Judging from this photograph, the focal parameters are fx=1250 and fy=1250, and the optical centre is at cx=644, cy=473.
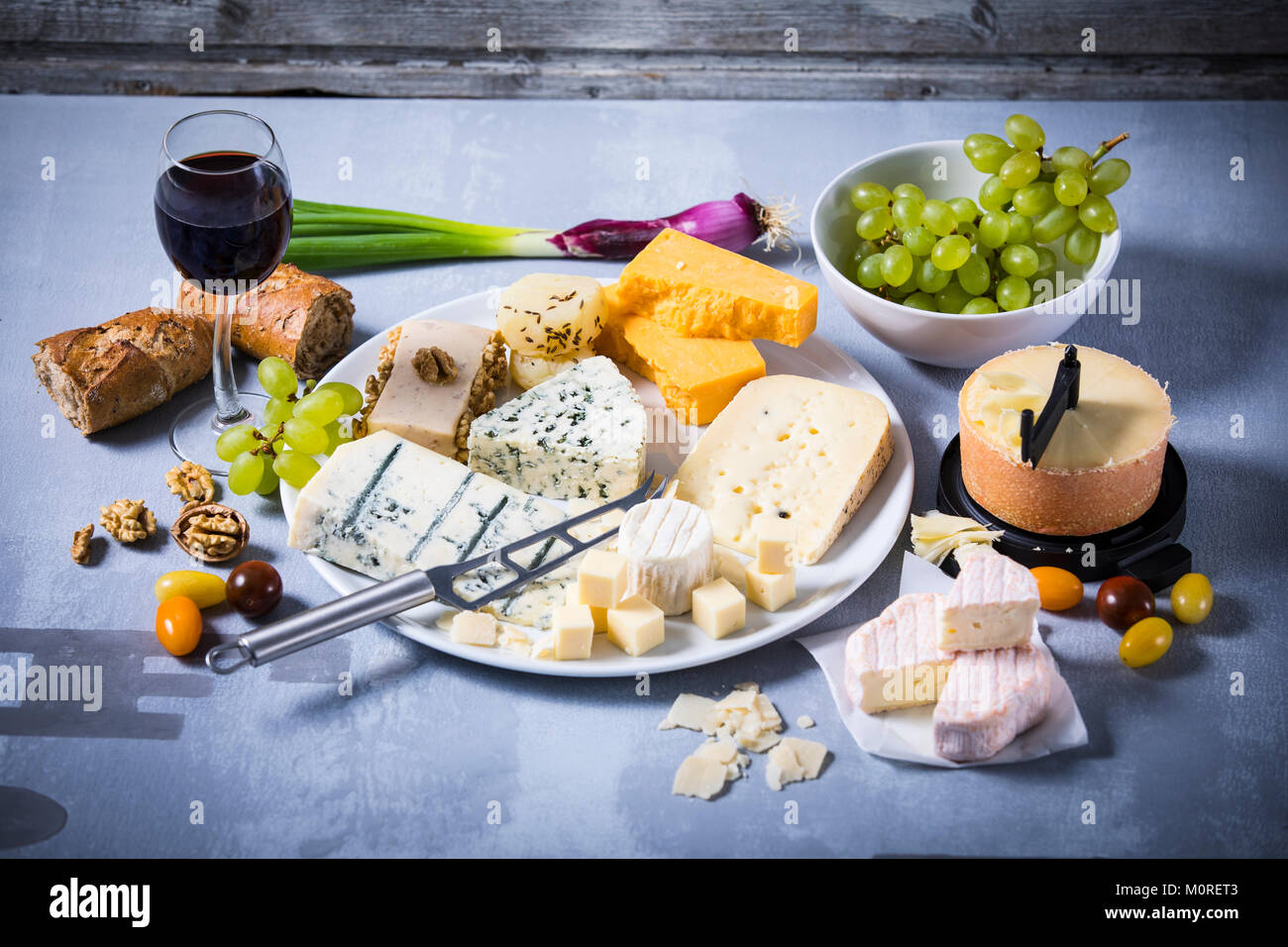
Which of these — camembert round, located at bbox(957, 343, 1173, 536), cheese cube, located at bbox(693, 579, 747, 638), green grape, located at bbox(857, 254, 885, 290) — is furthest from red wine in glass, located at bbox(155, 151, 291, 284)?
camembert round, located at bbox(957, 343, 1173, 536)

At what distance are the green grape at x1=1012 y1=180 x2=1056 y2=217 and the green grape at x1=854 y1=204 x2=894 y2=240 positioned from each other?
0.20 metres

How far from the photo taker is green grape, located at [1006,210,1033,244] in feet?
6.55

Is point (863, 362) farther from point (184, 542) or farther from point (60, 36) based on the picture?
point (60, 36)

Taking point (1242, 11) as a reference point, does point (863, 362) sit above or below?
below

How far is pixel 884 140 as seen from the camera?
8.63 ft

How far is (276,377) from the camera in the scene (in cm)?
190

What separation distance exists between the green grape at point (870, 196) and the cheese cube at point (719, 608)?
2.59ft

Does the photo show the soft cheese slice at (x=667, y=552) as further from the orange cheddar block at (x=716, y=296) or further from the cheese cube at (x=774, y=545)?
the orange cheddar block at (x=716, y=296)

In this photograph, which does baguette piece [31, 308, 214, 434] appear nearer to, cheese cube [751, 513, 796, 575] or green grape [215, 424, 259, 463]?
green grape [215, 424, 259, 463]

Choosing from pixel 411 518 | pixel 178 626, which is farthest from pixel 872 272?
pixel 178 626

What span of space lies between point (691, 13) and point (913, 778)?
2.18 meters

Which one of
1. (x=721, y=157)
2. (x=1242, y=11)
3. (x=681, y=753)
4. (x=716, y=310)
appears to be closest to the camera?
(x=681, y=753)

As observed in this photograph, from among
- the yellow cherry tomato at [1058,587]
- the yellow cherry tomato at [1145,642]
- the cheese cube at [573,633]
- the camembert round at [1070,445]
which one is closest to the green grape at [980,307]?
the camembert round at [1070,445]

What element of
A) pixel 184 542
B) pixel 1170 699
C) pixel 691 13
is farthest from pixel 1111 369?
pixel 691 13
